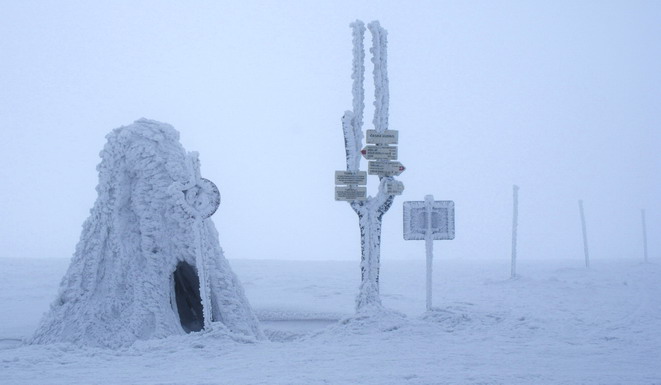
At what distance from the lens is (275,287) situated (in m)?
24.6

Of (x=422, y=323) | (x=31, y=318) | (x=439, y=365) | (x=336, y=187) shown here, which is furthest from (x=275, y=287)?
(x=439, y=365)

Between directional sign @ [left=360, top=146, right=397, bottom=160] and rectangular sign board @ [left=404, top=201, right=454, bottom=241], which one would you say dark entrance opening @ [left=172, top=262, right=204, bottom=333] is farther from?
rectangular sign board @ [left=404, top=201, right=454, bottom=241]

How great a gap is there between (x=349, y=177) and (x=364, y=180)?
0.30 m

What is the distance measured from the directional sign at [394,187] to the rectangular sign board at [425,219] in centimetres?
36

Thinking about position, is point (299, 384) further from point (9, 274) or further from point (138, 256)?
point (9, 274)

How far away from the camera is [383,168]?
12773 mm

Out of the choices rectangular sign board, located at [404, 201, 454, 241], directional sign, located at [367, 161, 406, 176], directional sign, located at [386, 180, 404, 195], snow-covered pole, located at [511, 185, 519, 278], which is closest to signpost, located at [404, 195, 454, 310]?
rectangular sign board, located at [404, 201, 454, 241]

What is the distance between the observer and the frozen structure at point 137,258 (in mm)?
11492

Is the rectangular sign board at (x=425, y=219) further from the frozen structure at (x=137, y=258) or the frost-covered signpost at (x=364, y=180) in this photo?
the frozen structure at (x=137, y=258)

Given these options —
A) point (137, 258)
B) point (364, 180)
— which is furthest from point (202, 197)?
point (364, 180)

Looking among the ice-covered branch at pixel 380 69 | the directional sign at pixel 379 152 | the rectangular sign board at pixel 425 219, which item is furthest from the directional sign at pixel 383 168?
the ice-covered branch at pixel 380 69

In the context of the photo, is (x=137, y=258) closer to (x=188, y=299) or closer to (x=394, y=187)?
(x=188, y=299)

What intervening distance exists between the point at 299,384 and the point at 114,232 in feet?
20.5

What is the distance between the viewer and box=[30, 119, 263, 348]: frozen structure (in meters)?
11.5
